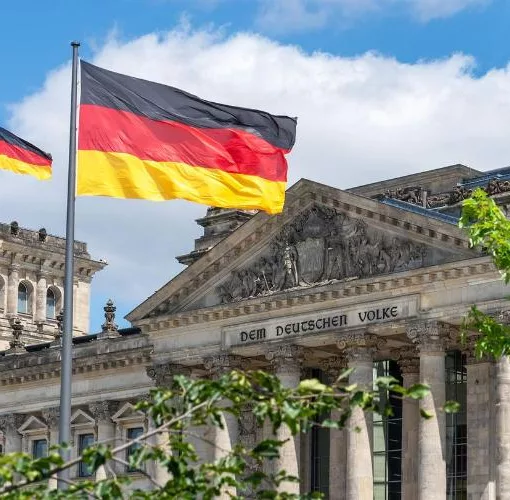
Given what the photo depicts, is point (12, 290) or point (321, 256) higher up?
point (12, 290)

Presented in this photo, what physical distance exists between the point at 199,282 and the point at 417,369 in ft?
38.2

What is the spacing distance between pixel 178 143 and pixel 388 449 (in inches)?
1353

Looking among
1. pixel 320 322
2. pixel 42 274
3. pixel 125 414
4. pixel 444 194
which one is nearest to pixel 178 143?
pixel 320 322

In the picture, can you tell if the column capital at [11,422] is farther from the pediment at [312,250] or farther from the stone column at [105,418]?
the pediment at [312,250]

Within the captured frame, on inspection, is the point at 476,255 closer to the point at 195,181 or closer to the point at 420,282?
the point at 420,282

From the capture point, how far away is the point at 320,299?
237ft

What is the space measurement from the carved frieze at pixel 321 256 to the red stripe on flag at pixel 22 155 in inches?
997

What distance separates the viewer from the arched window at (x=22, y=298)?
128 m

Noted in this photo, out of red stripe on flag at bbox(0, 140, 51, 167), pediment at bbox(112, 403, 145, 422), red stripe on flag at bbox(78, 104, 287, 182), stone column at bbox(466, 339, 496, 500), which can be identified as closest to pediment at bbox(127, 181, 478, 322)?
stone column at bbox(466, 339, 496, 500)

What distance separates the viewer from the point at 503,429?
65.6 metres

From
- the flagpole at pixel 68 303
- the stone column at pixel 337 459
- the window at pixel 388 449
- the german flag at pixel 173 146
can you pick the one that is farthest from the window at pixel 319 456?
the flagpole at pixel 68 303

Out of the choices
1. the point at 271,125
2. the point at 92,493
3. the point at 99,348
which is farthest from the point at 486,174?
the point at 92,493

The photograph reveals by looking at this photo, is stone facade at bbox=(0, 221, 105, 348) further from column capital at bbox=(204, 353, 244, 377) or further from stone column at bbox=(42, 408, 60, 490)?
column capital at bbox=(204, 353, 244, 377)

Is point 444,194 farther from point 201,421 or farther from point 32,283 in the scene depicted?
point 32,283
